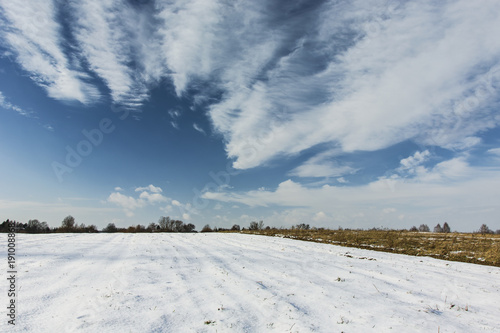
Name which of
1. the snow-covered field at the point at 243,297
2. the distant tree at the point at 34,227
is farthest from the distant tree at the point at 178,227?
the snow-covered field at the point at 243,297

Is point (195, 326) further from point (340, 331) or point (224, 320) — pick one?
point (340, 331)

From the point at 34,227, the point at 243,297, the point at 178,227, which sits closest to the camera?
the point at 243,297

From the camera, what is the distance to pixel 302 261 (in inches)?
452

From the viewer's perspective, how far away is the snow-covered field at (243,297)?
4930 mm

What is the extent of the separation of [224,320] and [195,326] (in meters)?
0.61

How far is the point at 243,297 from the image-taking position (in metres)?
6.43

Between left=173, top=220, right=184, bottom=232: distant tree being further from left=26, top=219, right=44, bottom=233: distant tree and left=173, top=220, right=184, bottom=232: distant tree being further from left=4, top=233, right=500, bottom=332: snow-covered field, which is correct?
left=4, top=233, right=500, bottom=332: snow-covered field

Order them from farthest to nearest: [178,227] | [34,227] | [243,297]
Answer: [178,227]
[34,227]
[243,297]

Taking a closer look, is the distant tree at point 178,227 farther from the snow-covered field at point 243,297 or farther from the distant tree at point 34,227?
the snow-covered field at point 243,297

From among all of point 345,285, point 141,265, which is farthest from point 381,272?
point 141,265

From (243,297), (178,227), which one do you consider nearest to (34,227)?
(178,227)

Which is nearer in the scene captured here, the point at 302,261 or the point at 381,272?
the point at 381,272

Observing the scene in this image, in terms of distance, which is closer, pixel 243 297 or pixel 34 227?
pixel 243 297

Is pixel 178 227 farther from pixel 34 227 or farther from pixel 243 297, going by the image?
pixel 243 297
